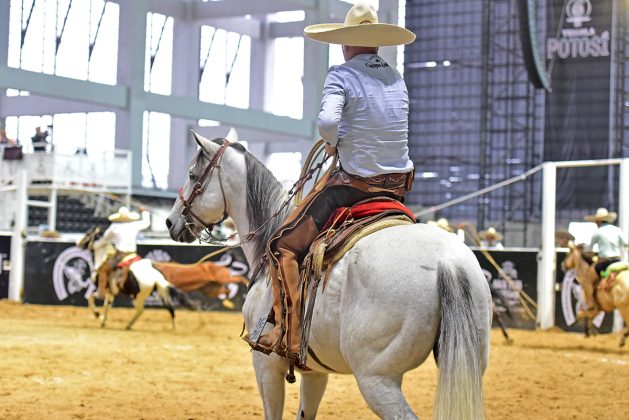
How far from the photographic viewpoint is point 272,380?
4.96m

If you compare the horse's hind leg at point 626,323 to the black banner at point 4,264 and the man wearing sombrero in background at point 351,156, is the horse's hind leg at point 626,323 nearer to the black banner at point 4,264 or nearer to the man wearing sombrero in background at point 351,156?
the man wearing sombrero in background at point 351,156

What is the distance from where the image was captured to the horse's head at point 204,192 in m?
5.59

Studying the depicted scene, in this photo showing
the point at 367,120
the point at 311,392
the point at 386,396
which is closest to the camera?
the point at 386,396

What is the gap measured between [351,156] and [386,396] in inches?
48.6

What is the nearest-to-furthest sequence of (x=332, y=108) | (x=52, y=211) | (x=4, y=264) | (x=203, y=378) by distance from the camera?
(x=332, y=108) → (x=203, y=378) → (x=4, y=264) → (x=52, y=211)

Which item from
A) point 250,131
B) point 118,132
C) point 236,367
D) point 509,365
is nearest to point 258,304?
point 236,367

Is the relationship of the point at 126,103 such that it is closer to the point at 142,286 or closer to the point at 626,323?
the point at 142,286

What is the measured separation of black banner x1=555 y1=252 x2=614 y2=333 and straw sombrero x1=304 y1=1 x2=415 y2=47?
1182 cm

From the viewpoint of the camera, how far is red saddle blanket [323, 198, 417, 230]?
473 centimetres

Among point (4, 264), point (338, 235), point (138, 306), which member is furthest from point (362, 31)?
point (4, 264)

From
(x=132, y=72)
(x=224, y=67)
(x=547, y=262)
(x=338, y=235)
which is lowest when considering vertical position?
(x=547, y=262)

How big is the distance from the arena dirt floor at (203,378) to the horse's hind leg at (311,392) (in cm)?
255

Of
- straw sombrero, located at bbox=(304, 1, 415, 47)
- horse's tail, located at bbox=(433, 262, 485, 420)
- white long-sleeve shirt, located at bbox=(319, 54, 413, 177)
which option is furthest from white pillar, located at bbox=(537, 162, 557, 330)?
horse's tail, located at bbox=(433, 262, 485, 420)

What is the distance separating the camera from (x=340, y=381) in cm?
1024
